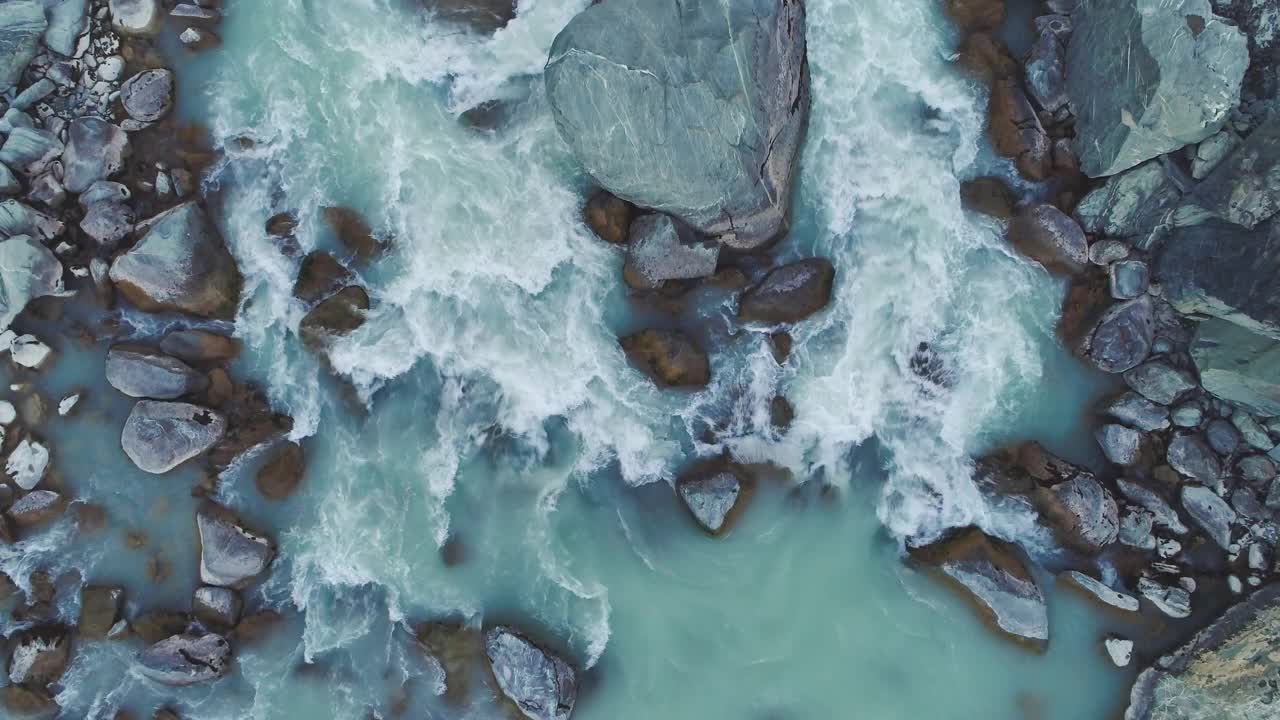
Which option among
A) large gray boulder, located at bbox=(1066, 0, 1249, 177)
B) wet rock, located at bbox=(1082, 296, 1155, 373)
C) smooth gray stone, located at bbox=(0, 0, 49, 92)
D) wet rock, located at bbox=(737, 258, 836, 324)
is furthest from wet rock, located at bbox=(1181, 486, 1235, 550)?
smooth gray stone, located at bbox=(0, 0, 49, 92)

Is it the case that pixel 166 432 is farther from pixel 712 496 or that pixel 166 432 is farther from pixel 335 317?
pixel 712 496

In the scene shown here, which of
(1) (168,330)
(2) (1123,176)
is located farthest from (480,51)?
(2) (1123,176)

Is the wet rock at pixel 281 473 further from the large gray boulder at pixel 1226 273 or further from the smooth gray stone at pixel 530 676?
the large gray boulder at pixel 1226 273

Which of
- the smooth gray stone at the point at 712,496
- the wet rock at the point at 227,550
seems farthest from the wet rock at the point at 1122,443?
the wet rock at the point at 227,550

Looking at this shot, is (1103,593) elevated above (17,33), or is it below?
below

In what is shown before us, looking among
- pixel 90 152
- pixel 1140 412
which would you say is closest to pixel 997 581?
pixel 1140 412

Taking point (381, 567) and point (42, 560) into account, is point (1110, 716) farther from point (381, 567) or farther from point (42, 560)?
point (42, 560)

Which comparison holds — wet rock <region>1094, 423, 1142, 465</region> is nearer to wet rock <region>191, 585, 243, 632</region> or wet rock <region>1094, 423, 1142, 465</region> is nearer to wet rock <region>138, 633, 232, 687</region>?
wet rock <region>191, 585, 243, 632</region>
